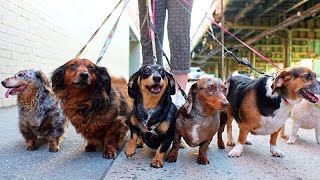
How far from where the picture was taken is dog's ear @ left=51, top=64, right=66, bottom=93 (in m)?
3.11

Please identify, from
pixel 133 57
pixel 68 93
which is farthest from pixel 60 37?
pixel 133 57

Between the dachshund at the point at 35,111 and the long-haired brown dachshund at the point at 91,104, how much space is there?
0.73 ft

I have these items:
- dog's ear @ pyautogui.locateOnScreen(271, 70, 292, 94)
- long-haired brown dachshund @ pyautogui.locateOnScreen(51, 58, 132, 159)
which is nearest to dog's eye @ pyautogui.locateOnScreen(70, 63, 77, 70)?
long-haired brown dachshund @ pyautogui.locateOnScreen(51, 58, 132, 159)

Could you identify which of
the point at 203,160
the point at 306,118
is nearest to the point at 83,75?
the point at 203,160

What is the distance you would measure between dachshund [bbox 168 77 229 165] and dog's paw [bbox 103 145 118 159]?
44 centimetres

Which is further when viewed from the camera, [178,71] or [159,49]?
[159,49]

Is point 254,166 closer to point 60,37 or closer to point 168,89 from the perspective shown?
point 168,89

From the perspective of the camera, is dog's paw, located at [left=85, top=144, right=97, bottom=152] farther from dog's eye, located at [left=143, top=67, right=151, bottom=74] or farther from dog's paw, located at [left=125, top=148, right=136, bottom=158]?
dog's eye, located at [left=143, top=67, right=151, bottom=74]

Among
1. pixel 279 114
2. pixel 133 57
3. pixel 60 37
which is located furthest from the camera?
pixel 133 57

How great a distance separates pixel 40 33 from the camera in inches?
285

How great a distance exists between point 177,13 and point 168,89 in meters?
1.05

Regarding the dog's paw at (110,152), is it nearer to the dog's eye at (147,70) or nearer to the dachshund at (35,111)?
the dachshund at (35,111)

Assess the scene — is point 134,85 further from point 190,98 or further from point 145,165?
point 145,165

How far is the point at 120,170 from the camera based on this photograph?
258 centimetres
